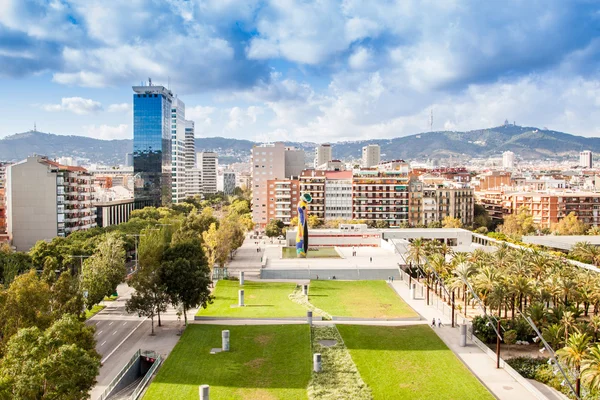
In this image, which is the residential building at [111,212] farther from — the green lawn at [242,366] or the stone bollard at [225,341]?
the stone bollard at [225,341]

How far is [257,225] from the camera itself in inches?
5817

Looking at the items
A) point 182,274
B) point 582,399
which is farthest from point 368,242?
point 582,399

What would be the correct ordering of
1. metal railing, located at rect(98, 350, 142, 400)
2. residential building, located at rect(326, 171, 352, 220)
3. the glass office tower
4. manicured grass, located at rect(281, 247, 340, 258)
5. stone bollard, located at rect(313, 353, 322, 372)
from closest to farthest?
metal railing, located at rect(98, 350, 142, 400), stone bollard, located at rect(313, 353, 322, 372), manicured grass, located at rect(281, 247, 340, 258), residential building, located at rect(326, 171, 352, 220), the glass office tower

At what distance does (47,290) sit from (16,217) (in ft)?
217

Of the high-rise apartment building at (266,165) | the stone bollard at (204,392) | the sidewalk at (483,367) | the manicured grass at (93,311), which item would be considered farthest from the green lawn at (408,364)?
the high-rise apartment building at (266,165)

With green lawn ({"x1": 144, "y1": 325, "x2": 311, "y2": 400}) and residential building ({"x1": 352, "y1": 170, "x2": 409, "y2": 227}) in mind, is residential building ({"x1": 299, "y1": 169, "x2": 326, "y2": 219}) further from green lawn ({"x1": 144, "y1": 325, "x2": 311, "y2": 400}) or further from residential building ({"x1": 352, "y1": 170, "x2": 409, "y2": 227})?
green lawn ({"x1": 144, "y1": 325, "x2": 311, "y2": 400})

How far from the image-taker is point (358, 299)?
205ft

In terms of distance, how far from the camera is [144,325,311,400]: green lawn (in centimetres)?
3491

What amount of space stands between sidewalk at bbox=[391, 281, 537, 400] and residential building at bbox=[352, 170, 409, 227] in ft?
257

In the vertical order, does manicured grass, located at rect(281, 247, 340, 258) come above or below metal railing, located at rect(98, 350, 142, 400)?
above

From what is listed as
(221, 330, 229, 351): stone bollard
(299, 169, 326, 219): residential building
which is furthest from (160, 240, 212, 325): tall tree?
(299, 169, 326, 219): residential building

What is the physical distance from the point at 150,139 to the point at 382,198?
8631 centimetres

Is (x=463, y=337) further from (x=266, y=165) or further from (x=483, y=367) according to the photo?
(x=266, y=165)

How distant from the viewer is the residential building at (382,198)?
13388cm
